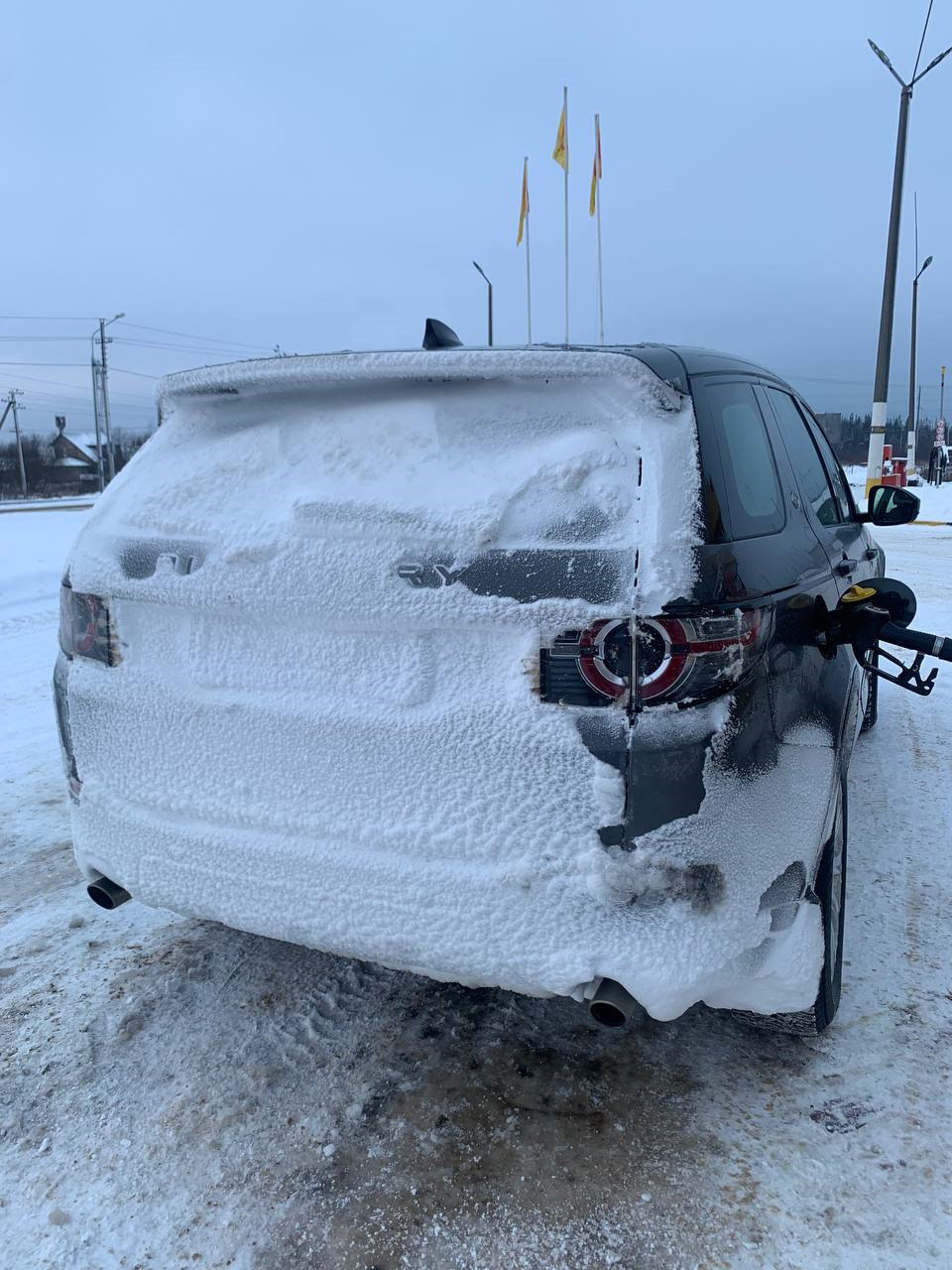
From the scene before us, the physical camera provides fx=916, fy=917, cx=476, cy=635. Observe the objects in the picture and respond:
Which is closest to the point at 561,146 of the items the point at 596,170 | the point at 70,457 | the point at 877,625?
the point at 596,170

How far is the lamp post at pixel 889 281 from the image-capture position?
14750 mm

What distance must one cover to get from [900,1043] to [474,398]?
2.05 metres

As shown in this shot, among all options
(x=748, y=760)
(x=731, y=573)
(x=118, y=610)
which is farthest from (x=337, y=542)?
(x=748, y=760)

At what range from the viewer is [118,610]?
2.32 m

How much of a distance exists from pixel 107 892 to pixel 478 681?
4.34 feet

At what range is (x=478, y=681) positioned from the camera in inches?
76.2

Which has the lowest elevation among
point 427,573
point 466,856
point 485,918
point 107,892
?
point 107,892

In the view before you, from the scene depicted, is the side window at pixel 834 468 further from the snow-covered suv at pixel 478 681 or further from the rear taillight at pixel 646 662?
the rear taillight at pixel 646 662

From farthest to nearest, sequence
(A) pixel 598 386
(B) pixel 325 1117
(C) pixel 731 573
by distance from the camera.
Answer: (B) pixel 325 1117 → (A) pixel 598 386 → (C) pixel 731 573

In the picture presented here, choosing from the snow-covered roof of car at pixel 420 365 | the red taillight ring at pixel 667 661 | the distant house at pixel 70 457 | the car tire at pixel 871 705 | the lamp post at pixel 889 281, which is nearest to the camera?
the red taillight ring at pixel 667 661

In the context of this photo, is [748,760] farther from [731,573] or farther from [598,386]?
[598,386]

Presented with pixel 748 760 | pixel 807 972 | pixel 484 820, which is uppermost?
pixel 748 760

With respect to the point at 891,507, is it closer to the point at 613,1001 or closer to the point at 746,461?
the point at 746,461

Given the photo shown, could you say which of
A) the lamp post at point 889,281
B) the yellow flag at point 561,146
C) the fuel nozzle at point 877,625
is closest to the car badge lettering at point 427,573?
the fuel nozzle at point 877,625
